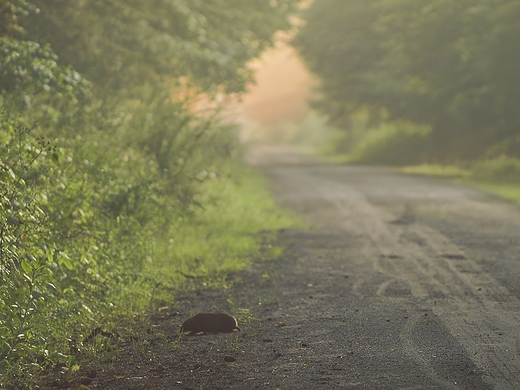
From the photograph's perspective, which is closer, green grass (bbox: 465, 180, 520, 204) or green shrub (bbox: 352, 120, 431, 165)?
green grass (bbox: 465, 180, 520, 204)

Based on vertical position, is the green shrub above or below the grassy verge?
above

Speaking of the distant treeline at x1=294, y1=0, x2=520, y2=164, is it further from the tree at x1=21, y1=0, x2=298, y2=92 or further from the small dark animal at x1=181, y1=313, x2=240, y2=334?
the small dark animal at x1=181, y1=313, x2=240, y2=334

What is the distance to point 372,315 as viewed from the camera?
6.26 m

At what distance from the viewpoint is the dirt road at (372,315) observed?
4.73 m

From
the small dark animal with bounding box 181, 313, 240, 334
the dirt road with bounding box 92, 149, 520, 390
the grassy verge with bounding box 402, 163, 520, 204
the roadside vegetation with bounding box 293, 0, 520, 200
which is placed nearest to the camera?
the dirt road with bounding box 92, 149, 520, 390

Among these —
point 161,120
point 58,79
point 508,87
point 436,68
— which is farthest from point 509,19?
A: point 58,79

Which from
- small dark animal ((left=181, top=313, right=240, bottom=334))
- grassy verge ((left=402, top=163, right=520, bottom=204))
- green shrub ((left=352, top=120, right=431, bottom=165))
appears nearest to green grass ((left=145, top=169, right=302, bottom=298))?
small dark animal ((left=181, top=313, right=240, bottom=334))

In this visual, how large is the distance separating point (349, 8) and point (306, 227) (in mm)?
24475

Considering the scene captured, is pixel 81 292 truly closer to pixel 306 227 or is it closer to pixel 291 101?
pixel 306 227

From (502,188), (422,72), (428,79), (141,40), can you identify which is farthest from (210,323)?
(422,72)

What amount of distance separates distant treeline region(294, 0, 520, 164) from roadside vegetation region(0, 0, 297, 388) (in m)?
7.74

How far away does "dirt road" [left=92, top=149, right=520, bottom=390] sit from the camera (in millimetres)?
4727

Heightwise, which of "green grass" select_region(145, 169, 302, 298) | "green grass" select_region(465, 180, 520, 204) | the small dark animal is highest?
"green grass" select_region(465, 180, 520, 204)

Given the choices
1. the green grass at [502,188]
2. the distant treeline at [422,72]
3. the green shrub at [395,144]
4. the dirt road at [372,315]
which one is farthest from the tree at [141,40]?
the green shrub at [395,144]
